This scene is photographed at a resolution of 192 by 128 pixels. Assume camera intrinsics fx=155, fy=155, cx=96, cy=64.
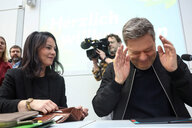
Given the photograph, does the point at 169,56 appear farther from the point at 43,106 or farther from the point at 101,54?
the point at 101,54

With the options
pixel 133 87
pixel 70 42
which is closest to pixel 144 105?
pixel 133 87

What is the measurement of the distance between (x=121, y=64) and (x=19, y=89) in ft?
2.05

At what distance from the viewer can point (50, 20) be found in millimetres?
2502

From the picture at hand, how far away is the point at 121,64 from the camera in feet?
2.71

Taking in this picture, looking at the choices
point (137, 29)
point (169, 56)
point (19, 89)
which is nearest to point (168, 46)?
point (169, 56)

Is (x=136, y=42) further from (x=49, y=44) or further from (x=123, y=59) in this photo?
(x=49, y=44)

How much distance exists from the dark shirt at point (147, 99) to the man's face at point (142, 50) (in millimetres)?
81

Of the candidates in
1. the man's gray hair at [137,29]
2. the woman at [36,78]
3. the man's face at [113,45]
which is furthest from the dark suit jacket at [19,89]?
the man's face at [113,45]

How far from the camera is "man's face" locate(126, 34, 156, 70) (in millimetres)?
786

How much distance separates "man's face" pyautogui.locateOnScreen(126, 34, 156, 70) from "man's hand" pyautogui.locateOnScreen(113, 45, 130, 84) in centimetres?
4

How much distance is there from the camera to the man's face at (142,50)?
0.79 meters

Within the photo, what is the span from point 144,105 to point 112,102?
0.58ft

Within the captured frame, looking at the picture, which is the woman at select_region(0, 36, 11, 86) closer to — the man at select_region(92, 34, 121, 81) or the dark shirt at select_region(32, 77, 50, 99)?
the dark shirt at select_region(32, 77, 50, 99)

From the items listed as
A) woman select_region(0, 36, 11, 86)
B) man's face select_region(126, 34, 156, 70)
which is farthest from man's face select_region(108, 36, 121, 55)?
woman select_region(0, 36, 11, 86)
